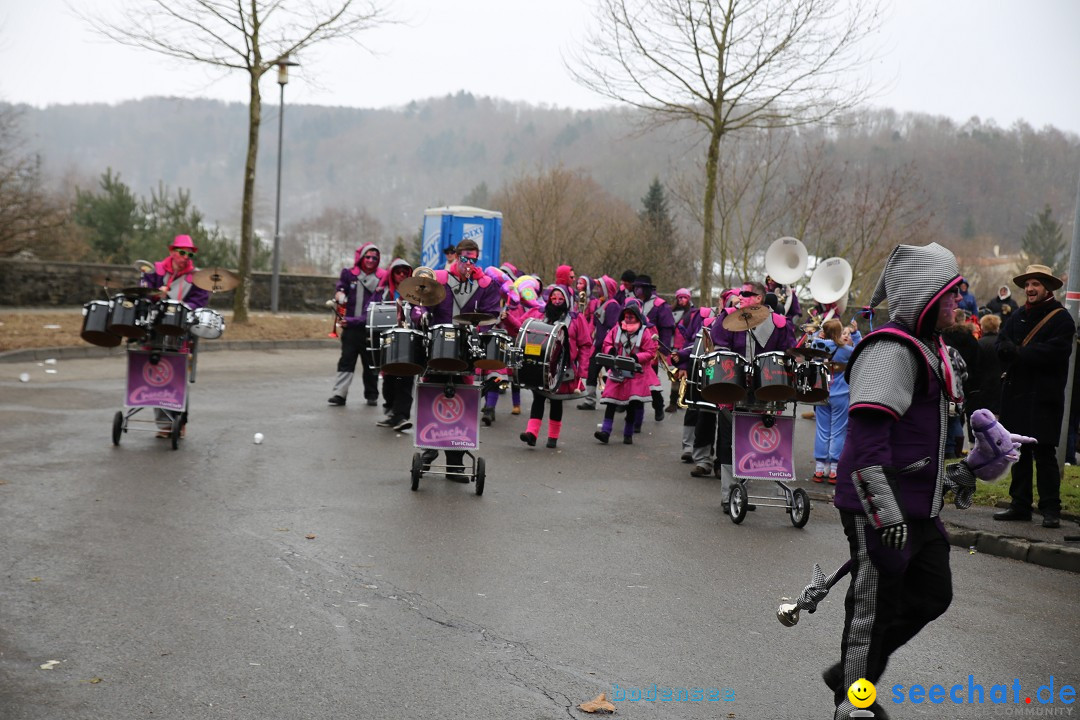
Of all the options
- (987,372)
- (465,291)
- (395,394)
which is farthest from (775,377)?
(395,394)

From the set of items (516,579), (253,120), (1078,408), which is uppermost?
(253,120)

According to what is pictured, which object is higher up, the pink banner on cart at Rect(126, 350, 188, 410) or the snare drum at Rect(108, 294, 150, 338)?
the snare drum at Rect(108, 294, 150, 338)

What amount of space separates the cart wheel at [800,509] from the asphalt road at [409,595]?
0.70 ft

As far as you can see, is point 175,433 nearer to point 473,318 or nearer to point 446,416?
point 446,416

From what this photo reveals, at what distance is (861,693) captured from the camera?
441 cm

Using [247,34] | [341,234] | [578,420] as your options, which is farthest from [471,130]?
[578,420]

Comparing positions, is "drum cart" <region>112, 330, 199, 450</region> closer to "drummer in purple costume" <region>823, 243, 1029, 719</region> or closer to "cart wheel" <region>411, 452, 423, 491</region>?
"cart wheel" <region>411, 452, 423, 491</region>

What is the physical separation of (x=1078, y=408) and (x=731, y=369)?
17.7ft

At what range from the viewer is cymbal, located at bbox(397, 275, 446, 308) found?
8680 millimetres

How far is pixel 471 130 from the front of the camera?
550 ft

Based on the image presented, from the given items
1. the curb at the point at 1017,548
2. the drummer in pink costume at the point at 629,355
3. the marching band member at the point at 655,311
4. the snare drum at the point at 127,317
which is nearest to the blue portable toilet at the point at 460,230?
the marching band member at the point at 655,311

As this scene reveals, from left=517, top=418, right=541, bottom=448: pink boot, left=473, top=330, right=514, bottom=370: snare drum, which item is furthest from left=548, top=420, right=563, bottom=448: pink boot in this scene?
left=473, top=330, right=514, bottom=370: snare drum

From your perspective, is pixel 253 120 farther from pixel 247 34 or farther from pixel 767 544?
pixel 767 544

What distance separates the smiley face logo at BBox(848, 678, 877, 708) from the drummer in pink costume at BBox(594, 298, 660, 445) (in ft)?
28.7
